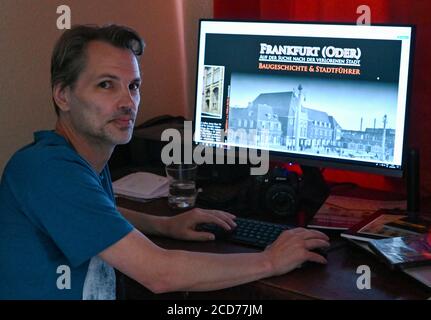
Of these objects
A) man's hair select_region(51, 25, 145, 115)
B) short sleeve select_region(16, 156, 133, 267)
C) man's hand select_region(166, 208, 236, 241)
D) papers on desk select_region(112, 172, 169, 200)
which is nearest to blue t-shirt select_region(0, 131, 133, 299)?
short sleeve select_region(16, 156, 133, 267)

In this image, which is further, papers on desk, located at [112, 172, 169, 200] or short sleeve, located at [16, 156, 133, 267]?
papers on desk, located at [112, 172, 169, 200]

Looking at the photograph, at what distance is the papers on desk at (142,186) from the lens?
1.77m

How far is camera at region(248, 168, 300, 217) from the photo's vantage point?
158 centimetres

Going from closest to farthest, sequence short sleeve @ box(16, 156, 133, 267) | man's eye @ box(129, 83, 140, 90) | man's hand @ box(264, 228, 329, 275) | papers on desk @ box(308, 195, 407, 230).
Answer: short sleeve @ box(16, 156, 133, 267) → man's hand @ box(264, 228, 329, 275) → man's eye @ box(129, 83, 140, 90) → papers on desk @ box(308, 195, 407, 230)

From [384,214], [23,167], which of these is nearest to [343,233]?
[384,214]

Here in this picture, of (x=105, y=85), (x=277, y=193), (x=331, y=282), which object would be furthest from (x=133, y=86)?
(x=331, y=282)

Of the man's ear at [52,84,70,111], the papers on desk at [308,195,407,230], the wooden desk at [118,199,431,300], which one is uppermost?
the man's ear at [52,84,70,111]

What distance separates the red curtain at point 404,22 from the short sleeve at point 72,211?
88 cm

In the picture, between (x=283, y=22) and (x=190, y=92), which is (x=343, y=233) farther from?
(x=190, y=92)

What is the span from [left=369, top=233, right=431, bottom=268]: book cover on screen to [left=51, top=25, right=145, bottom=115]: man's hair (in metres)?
0.72

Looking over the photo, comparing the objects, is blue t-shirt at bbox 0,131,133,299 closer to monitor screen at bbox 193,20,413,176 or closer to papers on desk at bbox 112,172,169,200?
papers on desk at bbox 112,172,169,200

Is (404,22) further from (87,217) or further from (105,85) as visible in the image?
(87,217)

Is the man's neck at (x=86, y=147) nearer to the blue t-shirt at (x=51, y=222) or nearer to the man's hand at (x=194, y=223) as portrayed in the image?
the blue t-shirt at (x=51, y=222)
